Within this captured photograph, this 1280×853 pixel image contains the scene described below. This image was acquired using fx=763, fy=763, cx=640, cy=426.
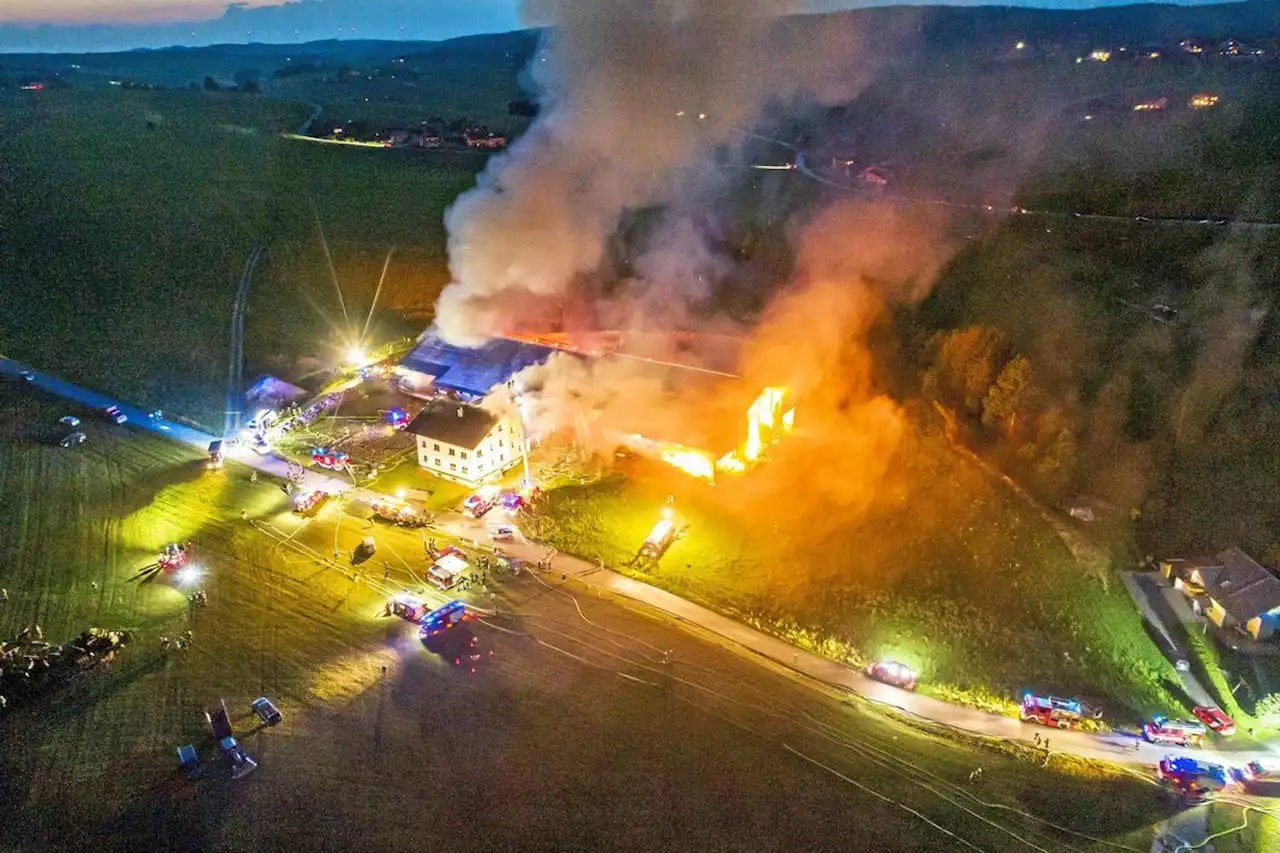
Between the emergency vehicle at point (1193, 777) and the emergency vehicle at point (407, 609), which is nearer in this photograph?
the emergency vehicle at point (1193, 777)

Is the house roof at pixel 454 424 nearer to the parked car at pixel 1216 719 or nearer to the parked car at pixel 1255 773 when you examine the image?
the parked car at pixel 1216 719

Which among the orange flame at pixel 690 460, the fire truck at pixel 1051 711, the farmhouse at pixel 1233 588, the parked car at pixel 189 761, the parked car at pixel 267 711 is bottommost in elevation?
the parked car at pixel 189 761

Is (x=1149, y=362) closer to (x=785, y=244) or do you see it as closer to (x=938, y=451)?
(x=938, y=451)

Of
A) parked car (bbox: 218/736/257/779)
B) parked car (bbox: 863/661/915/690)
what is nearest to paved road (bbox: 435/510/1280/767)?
parked car (bbox: 863/661/915/690)

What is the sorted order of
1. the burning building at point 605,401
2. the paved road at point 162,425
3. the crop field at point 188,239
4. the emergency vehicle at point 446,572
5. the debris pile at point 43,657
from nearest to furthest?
the debris pile at point 43,657 → the emergency vehicle at point 446,572 → the burning building at point 605,401 → the paved road at point 162,425 → the crop field at point 188,239

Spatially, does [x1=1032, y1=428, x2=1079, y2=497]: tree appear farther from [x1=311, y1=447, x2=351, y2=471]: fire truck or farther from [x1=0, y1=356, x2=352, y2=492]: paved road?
[x1=311, y1=447, x2=351, y2=471]: fire truck

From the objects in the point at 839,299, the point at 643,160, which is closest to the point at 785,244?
the point at 839,299

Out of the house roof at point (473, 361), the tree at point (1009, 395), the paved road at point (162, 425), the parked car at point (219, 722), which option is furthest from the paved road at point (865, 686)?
the tree at point (1009, 395)

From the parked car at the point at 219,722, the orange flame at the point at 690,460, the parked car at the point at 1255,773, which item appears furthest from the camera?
the orange flame at the point at 690,460
